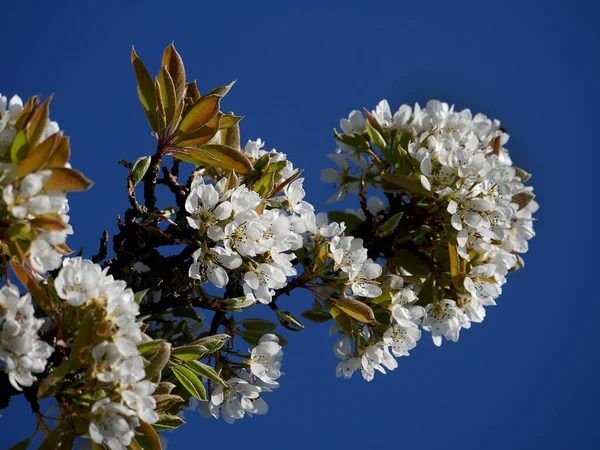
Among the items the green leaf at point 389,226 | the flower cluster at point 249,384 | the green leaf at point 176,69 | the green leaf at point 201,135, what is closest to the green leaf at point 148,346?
the flower cluster at point 249,384

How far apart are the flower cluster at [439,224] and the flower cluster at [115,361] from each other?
0.63 m

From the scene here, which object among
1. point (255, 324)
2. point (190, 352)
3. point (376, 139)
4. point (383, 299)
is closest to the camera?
point (190, 352)

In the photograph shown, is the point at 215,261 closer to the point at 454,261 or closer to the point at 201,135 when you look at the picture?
the point at 201,135

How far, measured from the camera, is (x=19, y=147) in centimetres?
139

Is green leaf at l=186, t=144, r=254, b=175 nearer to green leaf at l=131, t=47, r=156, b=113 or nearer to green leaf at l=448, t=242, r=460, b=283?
green leaf at l=131, t=47, r=156, b=113

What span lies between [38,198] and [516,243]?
1463 millimetres

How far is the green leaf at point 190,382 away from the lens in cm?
173

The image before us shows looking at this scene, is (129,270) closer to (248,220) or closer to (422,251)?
(248,220)

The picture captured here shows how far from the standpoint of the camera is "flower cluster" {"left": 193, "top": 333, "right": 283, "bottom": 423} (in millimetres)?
1890

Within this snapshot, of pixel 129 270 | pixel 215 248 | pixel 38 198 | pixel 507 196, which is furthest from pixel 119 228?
pixel 507 196

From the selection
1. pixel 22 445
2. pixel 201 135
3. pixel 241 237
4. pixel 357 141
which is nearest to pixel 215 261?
pixel 241 237

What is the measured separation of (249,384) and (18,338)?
2.31 ft

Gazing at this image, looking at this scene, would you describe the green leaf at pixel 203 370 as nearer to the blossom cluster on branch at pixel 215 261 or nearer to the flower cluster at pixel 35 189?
the blossom cluster on branch at pixel 215 261

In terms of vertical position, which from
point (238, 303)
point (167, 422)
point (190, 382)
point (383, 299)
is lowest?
point (167, 422)
